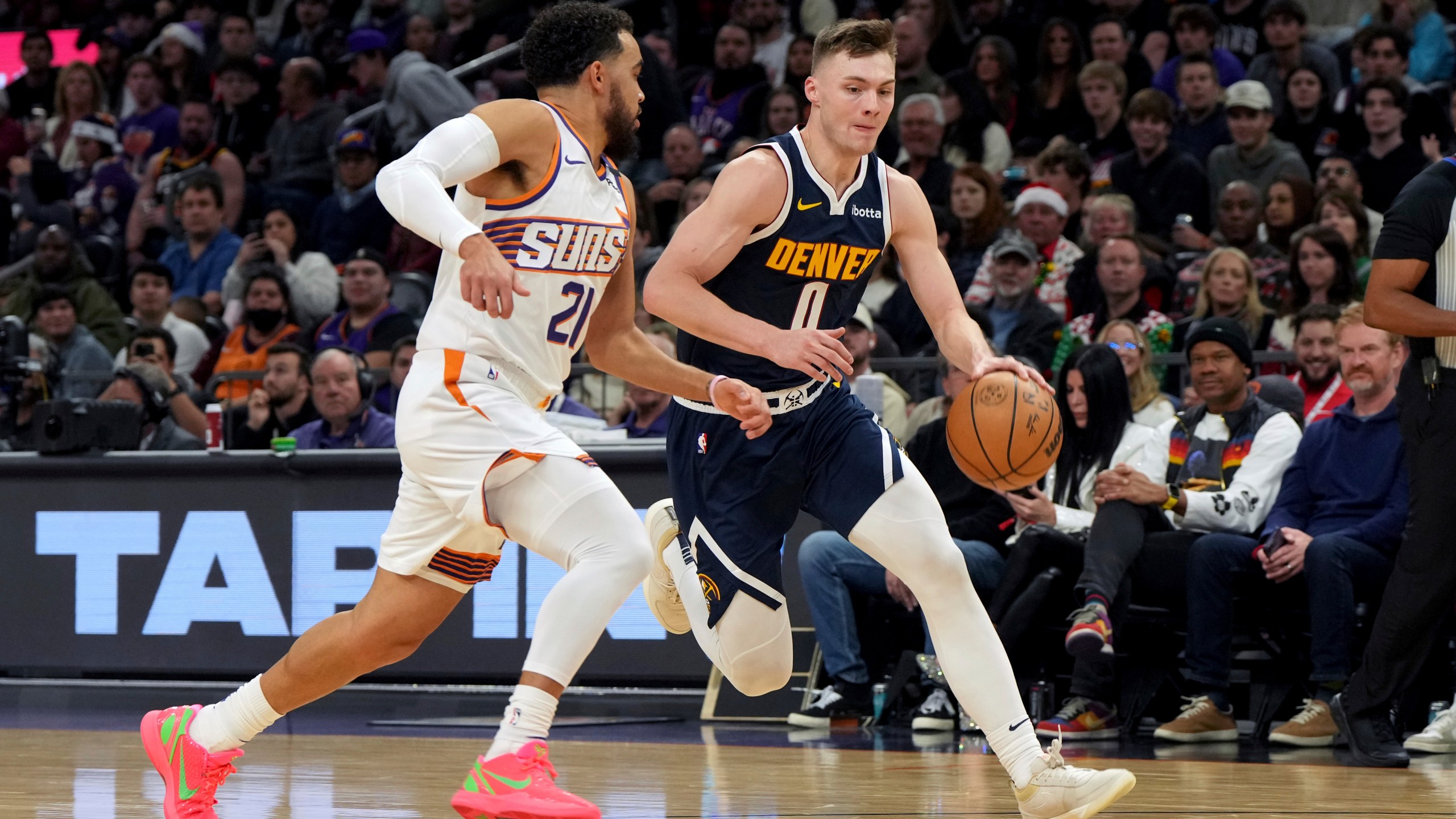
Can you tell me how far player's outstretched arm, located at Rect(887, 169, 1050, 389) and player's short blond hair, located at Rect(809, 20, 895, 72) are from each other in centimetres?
42

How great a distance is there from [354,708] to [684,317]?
4.79 meters

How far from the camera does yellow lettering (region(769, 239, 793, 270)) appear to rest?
506 cm

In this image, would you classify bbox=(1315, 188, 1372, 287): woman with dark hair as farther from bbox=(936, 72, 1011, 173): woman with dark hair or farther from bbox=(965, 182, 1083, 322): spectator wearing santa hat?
bbox=(936, 72, 1011, 173): woman with dark hair

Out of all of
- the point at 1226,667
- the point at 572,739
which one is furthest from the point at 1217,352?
the point at 572,739

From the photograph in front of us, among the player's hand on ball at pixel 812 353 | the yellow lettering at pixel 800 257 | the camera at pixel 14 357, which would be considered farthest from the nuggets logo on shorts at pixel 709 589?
the camera at pixel 14 357

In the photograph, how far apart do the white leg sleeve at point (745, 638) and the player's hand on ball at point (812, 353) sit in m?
0.81

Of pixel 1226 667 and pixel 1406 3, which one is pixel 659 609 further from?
pixel 1406 3

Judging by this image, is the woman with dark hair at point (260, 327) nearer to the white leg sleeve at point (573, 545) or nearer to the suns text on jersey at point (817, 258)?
the suns text on jersey at point (817, 258)

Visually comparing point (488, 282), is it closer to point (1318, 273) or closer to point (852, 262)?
point (852, 262)

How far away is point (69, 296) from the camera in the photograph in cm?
1273

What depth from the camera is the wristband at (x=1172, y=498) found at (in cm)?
761

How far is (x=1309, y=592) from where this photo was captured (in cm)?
723

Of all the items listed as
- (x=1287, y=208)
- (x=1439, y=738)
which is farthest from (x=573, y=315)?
(x=1287, y=208)

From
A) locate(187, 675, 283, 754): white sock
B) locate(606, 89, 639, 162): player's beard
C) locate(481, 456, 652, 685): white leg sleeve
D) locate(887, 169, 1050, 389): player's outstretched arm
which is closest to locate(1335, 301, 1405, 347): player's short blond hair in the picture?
locate(887, 169, 1050, 389): player's outstretched arm
